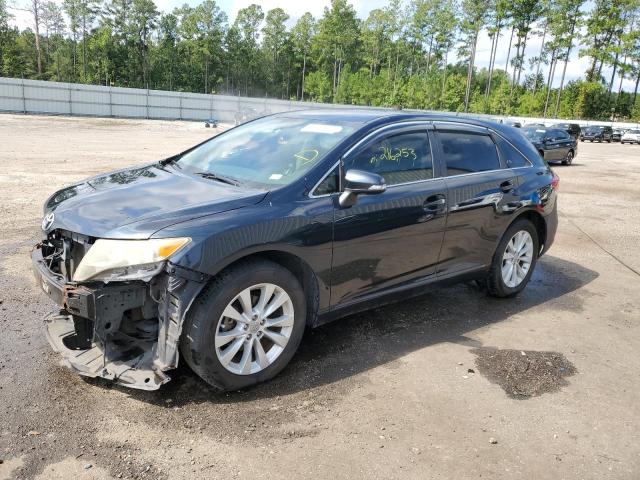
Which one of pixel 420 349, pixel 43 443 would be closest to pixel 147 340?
pixel 43 443

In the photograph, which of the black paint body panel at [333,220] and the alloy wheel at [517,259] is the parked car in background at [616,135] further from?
the black paint body panel at [333,220]

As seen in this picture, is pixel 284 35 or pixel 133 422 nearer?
pixel 133 422

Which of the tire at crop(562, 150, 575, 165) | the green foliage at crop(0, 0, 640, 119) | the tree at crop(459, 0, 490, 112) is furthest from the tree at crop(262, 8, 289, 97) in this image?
the tire at crop(562, 150, 575, 165)

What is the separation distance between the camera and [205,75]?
91562mm

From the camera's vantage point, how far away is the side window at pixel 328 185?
12.1 ft

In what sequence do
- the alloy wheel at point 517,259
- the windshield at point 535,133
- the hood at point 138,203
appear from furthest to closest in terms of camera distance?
the windshield at point 535,133 < the alloy wheel at point 517,259 < the hood at point 138,203

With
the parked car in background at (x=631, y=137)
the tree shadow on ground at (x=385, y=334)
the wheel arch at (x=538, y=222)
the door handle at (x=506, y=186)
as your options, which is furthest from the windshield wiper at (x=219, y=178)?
the parked car in background at (x=631, y=137)

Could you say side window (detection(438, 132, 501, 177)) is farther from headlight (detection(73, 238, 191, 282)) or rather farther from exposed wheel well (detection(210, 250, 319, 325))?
headlight (detection(73, 238, 191, 282))

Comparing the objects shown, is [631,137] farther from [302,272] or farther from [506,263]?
[302,272]

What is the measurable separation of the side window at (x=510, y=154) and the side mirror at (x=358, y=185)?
2.12 m

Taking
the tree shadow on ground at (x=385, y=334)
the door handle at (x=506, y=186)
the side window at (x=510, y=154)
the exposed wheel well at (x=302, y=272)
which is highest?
the side window at (x=510, y=154)

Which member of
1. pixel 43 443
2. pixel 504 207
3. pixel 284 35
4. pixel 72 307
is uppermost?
pixel 284 35

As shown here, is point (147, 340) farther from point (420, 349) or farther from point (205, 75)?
point (205, 75)

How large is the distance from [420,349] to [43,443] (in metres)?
2.63
